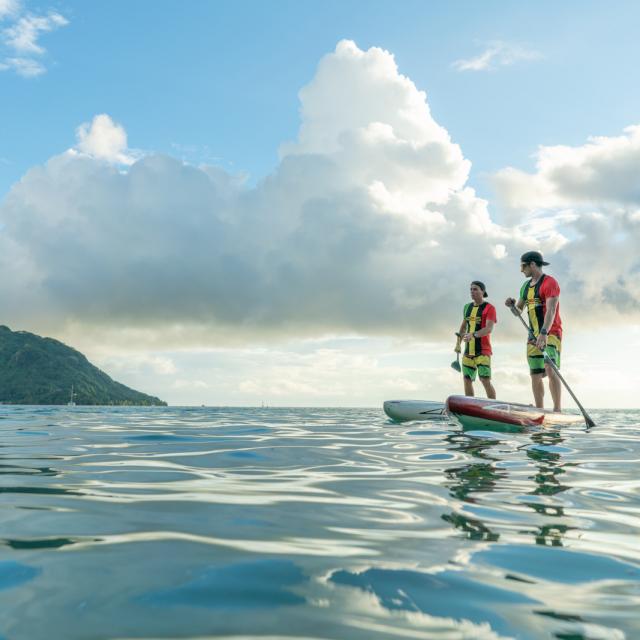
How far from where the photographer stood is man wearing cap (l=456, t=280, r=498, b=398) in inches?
545

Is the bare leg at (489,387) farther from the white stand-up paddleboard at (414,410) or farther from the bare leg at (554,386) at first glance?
the bare leg at (554,386)

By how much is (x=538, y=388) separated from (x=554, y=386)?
1.10 feet

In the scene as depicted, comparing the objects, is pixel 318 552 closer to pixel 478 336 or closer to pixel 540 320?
pixel 540 320

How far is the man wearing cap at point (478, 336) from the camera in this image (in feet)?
45.4

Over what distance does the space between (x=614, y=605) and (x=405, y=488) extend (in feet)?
8.25

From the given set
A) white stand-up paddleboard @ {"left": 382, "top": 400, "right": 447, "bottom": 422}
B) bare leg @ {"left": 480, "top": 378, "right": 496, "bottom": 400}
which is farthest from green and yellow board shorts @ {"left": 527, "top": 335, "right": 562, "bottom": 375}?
white stand-up paddleboard @ {"left": 382, "top": 400, "right": 447, "bottom": 422}

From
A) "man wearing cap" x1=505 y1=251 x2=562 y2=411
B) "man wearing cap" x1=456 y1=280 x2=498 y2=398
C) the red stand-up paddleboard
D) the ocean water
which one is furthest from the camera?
"man wearing cap" x1=456 y1=280 x2=498 y2=398

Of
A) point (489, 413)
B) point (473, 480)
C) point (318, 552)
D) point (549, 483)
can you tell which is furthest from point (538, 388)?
point (318, 552)

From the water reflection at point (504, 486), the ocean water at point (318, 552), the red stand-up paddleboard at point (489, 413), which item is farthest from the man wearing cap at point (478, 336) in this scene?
the ocean water at point (318, 552)

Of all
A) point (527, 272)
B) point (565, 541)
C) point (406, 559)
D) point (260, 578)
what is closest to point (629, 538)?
point (565, 541)

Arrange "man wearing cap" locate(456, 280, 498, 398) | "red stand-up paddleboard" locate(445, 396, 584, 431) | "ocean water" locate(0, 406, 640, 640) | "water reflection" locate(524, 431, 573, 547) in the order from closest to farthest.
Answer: "ocean water" locate(0, 406, 640, 640), "water reflection" locate(524, 431, 573, 547), "red stand-up paddleboard" locate(445, 396, 584, 431), "man wearing cap" locate(456, 280, 498, 398)

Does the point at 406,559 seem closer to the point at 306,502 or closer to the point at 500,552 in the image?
the point at 500,552

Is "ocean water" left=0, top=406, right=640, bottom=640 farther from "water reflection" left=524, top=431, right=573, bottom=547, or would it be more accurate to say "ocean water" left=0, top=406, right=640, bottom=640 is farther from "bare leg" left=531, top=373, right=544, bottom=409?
"bare leg" left=531, top=373, right=544, bottom=409

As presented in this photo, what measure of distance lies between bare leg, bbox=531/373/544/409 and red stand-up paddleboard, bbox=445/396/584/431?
1.15 m
